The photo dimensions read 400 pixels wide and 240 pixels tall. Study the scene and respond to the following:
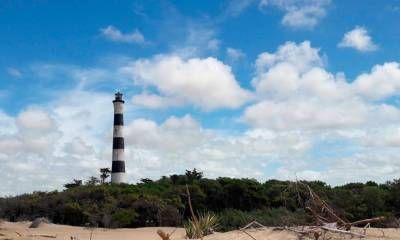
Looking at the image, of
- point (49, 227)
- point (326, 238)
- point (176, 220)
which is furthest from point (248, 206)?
point (326, 238)

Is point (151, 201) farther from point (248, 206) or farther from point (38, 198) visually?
point (38, 198)

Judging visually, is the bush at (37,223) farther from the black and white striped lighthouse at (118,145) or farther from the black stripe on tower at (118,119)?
the black stripe on tower at (118,119)

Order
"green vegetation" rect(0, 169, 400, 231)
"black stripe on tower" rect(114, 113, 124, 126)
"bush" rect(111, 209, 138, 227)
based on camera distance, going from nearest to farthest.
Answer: "green vegetation" rect(0, 169, 400, 231) → "bush" rect(111, 209, 138, 227) → "black stripe on tower" rect(114, 113, 124, 126)

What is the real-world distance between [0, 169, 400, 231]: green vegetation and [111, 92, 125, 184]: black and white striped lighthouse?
11.2 m

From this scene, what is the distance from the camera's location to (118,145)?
137 feet

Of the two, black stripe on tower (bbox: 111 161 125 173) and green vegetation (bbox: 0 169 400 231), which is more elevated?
black stripe on tower (bbox: 111 161 125 173)

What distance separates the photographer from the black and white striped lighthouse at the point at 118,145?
4109 centimetres

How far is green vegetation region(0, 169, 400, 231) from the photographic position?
70.3 feet

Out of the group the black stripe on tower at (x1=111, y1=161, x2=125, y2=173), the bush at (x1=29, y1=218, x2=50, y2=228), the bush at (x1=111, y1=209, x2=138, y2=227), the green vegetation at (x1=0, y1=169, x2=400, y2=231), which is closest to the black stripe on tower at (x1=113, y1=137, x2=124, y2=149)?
the black stripe on tower at (x1=111, y1=161, x2=125, y2=173)

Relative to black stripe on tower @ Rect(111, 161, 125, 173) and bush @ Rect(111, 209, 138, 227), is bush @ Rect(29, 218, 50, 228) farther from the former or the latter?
black stripe on tower @ Rect(111, 161, 125, 173)

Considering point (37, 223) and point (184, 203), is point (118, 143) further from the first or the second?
point (37, 223)

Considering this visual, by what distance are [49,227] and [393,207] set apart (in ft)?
39.8

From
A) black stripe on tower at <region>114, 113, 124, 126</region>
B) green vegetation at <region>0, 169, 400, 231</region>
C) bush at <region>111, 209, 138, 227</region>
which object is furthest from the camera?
black stripe on tower at <region>114, 113, 124, 126</region>

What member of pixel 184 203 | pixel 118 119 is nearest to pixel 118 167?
pixel 118 119
